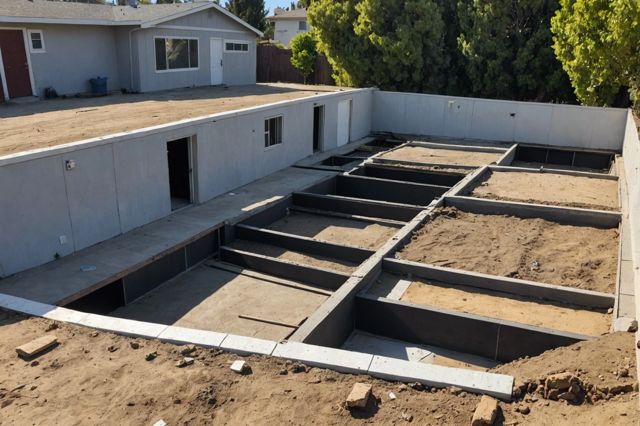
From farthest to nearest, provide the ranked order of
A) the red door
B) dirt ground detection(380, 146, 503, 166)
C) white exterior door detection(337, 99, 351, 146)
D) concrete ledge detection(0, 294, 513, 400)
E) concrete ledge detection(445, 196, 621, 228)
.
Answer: white exterior door detection(337, 99, 351, 146) → dirt ground detection(380, 146, 503, 166) → the red door → concrete ledge detection(445, 196, 621, 228) → concrete ledge detection(0, 294, 513, 400)

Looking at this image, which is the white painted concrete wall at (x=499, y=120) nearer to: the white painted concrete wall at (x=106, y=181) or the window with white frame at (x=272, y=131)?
the window with white frame at (x=272, y=131)

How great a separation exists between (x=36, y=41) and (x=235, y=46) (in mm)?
9232

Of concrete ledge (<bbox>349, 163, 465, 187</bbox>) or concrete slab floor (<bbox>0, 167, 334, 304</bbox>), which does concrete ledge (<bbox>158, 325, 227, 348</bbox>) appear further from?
concrete ledge (<bbox>349, 163, 465, 187</bbox>)

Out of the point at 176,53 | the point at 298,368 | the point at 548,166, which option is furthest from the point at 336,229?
the point at 176,53

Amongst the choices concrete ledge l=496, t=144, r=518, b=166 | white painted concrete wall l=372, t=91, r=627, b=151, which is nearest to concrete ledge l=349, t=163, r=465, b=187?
concrete ledge l=496, t=144, r=518, b=166

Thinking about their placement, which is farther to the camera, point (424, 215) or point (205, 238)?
point (424, 215)

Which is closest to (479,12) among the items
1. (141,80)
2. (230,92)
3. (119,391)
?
(230,92)

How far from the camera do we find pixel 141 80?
2016 cm

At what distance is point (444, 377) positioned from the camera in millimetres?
5582

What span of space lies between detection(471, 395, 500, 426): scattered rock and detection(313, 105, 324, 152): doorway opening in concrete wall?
15.7 metres

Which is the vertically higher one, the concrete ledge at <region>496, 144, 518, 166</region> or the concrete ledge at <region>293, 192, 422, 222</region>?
the concrete ledge at <region>496, 144, 518, 166</region>

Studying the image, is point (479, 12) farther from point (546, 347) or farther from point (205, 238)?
point (546, 347)

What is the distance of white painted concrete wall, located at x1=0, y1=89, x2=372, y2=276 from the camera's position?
9141 millimetres

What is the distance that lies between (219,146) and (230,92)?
7.59 metres
